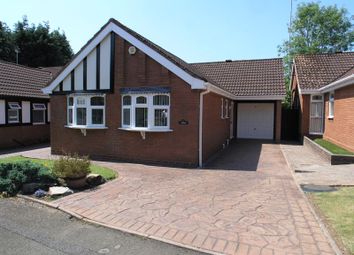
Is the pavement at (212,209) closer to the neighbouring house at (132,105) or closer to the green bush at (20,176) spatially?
the green bush at (20,176)

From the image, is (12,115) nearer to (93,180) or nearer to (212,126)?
(212,126)

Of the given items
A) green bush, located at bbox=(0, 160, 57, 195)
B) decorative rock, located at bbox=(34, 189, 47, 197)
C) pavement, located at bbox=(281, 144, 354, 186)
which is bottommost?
decorative rock, located at bbox=(34, 189, 47, 197)

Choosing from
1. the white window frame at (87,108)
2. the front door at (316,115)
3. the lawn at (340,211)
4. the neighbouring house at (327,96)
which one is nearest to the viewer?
the lawn at (340,211)

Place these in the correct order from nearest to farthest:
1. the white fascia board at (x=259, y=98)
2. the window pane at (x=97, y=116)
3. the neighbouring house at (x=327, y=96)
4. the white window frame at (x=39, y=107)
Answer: the window pane at (x=97, y=116), the neighbouring house at (x=327, y=96), the white window frame at (x=39, y=107), the white fascia board at (x=259, y=98)

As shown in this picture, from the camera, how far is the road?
455 centimetres

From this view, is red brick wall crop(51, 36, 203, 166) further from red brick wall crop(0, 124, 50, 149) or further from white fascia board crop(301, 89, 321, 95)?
white fascia board crop(301, 89, 321, 95)

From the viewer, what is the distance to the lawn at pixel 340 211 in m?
4.86

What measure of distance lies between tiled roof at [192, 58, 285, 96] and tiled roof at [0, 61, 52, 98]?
11.2m

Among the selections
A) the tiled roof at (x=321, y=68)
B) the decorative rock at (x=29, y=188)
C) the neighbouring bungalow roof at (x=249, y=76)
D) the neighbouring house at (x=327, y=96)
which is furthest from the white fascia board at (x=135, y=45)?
the tiled roof at (x=321, y=68)

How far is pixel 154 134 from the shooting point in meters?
12.1

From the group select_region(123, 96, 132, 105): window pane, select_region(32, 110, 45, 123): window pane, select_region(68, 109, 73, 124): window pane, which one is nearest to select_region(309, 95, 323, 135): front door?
select_region(123, 96, 132, 105): window pane

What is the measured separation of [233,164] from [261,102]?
10500mm

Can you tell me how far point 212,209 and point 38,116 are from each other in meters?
16.2

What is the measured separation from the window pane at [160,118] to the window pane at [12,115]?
9763 mm
